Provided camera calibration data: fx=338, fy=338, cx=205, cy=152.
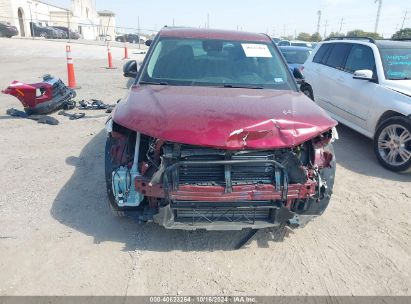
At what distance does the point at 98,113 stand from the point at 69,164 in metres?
3.06

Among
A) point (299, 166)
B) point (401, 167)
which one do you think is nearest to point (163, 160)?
point (299, 166)

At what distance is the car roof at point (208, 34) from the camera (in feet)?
14.1

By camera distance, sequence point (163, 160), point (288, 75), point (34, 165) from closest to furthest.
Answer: point (163, 160) < point (288, 75) < point (34, 165)

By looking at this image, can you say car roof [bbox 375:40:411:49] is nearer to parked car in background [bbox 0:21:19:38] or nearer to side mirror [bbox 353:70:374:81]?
side mirror [bbox 353:70:374:81]

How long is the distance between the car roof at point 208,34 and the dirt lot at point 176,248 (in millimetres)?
2073

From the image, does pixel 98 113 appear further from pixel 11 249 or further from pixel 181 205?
pixel 181 205

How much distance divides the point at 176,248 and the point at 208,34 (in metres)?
2.72

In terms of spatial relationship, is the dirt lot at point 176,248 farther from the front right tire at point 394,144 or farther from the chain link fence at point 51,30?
the chain link fence at point 51,30

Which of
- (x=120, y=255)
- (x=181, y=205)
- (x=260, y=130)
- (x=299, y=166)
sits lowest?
(x=120, y=255)

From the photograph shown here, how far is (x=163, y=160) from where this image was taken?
2.73m

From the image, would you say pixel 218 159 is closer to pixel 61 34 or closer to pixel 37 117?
pixel 37 117

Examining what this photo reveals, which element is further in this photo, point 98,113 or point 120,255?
point 98,113

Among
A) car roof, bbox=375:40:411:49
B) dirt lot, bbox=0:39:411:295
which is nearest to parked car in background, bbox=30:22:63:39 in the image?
dirt lot, bbox=0:39:411:295

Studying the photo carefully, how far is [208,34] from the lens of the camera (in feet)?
14.3
